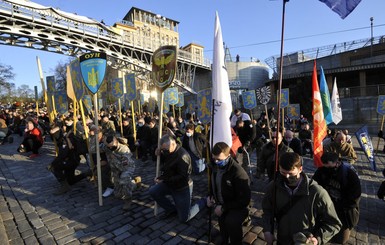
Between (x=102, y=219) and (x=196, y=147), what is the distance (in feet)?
10.5

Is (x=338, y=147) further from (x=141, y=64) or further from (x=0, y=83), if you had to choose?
(x=0, y=83)

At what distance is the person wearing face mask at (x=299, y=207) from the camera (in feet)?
7.33

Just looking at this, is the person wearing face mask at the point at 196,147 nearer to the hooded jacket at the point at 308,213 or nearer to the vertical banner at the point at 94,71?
the vertical banner at the point at 94,71

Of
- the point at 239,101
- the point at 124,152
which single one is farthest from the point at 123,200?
the point at 239,101

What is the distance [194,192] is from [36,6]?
23.1 m

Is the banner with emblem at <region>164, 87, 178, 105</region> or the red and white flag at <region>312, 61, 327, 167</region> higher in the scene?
the banner with emblem at <region>164, 87, 178, 105</region>

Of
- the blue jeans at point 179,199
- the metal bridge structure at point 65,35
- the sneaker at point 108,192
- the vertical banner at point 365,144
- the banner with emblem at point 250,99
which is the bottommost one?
the sneaker at point 108,192

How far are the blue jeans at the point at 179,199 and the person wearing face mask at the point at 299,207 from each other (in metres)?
1.72

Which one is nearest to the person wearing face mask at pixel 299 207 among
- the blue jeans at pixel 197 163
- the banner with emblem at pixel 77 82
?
the blue jeans at pixel 197 163

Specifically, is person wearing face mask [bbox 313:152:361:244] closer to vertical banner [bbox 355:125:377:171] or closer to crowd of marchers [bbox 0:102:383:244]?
crowd of marchers [bbox 0:102:383:244]

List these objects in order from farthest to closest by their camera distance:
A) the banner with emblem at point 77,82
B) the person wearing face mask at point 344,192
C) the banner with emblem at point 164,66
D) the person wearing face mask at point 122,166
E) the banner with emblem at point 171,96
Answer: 1. the banner with emblem at point 171,96
2. the banner with emblem at point 77,82
3. the person wearing face mask at point 122,166
4. the banner with emblem at point 164,66
5. the person wearing face mask at point 344,192

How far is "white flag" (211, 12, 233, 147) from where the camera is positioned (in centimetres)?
393

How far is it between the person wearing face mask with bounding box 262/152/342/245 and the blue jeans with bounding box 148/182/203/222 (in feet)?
5.65

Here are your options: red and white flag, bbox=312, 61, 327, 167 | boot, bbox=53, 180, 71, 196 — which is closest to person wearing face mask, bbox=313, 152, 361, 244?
red and white flag, bbox=312, 61, 327, 167
